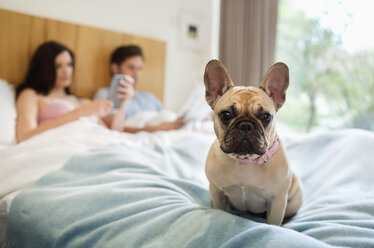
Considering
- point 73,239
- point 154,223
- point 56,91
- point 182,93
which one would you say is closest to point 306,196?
point 154,223

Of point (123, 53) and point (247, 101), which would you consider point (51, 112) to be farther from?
point (247, 101)

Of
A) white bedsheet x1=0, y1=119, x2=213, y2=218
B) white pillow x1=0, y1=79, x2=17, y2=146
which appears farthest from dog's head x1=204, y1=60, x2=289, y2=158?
white pillow x1=0, y1=79, x2=17, y2=146

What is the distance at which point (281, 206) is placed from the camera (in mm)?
759

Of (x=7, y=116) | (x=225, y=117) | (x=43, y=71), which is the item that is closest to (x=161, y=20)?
(x=43, y=71)

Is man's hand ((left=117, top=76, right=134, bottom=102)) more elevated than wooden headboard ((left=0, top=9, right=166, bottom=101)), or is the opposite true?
wooden headboard ((left=0, top=9, right=166, bottom=101))

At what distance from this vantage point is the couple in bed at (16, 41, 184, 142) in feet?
5.12

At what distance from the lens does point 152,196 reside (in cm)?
83

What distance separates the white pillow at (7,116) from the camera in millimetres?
1470

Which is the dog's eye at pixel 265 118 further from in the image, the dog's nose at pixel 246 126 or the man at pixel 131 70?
the man at pixel 131 70

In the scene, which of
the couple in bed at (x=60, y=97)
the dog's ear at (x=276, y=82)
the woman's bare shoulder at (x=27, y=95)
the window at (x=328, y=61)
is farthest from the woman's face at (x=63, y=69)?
the window at (x=328, y=61)

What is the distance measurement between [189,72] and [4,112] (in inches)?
77.4

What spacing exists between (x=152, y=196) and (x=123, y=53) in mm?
1737

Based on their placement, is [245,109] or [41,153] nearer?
[245,109]

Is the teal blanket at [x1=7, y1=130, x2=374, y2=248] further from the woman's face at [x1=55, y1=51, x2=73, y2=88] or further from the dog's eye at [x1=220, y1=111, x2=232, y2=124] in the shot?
the woman's face at [x1=55, y1=51, x2=73, y2=88]
